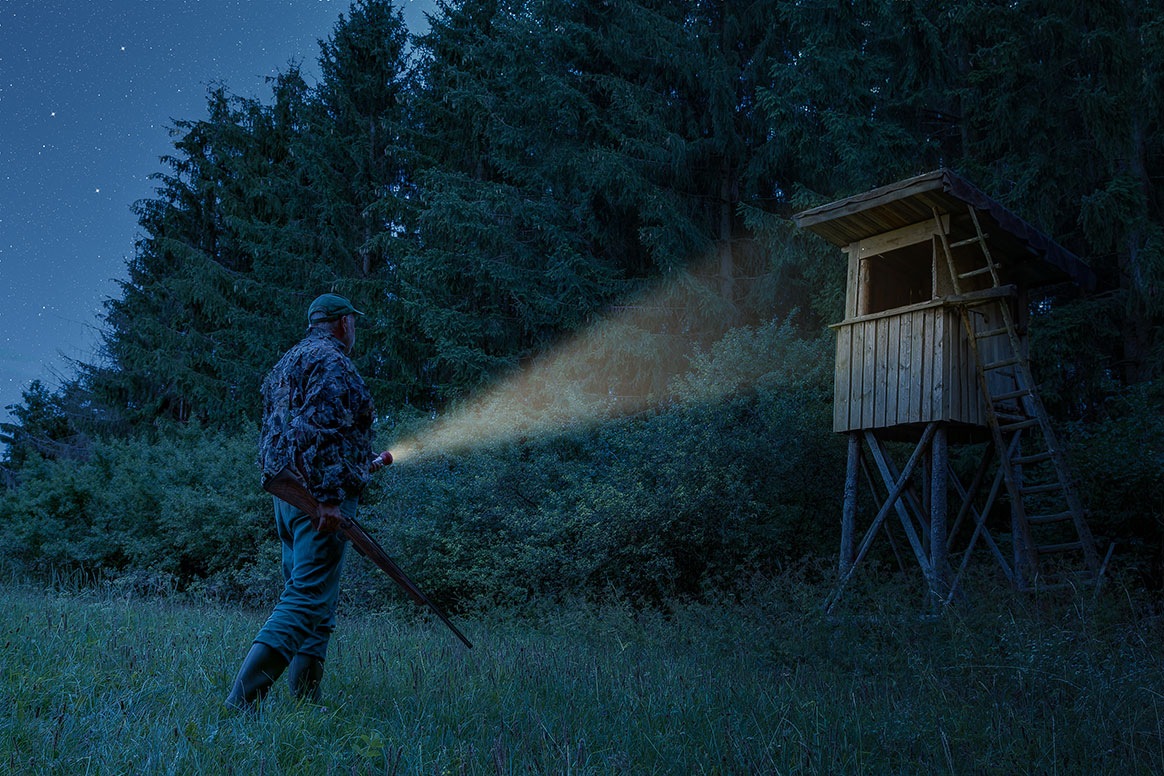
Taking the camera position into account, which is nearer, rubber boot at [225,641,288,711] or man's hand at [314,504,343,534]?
rubber boot at [225,641,288,711]

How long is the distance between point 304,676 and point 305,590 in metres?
0.41

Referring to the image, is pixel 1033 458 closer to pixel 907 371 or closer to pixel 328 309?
pixel 907 371

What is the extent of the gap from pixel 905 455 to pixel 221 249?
22.7m

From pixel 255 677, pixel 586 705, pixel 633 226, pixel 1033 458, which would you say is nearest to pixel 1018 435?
pixel 1033 458

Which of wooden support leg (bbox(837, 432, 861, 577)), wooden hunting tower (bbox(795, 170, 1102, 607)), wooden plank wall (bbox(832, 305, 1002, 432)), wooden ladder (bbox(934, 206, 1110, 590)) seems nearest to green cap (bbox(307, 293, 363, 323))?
wooden hunting tower (bbox(795, 170, 1102, 607))

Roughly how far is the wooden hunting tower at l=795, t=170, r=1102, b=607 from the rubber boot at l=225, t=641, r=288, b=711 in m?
6.38

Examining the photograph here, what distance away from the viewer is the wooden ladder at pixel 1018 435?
9.25 meters

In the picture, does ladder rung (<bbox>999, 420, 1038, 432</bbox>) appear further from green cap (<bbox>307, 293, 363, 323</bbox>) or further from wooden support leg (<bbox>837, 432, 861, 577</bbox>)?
green cap (<bbox>307, 293, 363, 323</bbox>)

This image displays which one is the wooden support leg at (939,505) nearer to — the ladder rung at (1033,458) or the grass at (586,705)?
the ladder rung at (1033,458)

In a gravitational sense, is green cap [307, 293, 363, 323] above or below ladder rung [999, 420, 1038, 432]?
above

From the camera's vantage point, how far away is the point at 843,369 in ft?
35.6

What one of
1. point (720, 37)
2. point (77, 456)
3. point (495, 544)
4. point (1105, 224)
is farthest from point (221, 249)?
point (1105, 224)

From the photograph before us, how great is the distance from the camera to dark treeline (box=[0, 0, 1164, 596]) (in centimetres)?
1310

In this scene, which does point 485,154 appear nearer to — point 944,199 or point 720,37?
point 720,37
